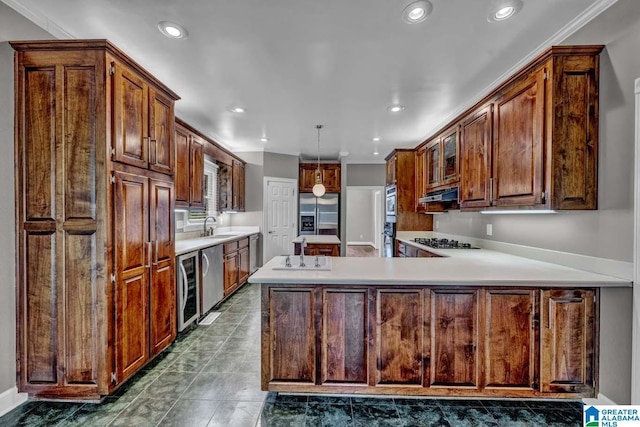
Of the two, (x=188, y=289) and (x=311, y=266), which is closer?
(x=311, y=266)

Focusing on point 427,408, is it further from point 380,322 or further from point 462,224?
point 462,224

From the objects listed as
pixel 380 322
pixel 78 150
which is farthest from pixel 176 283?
pixel 380 322

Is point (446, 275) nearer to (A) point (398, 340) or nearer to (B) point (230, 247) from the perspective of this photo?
(A) point (398, 340)

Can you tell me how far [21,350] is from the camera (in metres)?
1.94

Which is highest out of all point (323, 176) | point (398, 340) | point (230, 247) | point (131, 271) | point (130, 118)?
point (323, 176)

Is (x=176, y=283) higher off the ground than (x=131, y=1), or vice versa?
(x=131, y=1)

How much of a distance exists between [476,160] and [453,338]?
176 cm

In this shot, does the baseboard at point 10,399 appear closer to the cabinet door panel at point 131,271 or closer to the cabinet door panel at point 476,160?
the cabinet door panel at point 131,271

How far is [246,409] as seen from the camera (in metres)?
1.97

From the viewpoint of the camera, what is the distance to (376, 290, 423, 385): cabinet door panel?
6.59 ft

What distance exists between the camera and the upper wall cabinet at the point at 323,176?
23.3 ft

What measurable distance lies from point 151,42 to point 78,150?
1070 millimetres

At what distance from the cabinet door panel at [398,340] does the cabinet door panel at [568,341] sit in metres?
0.80

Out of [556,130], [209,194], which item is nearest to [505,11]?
[556,130]
